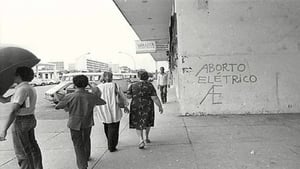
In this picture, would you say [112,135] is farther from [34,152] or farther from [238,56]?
[238,56]

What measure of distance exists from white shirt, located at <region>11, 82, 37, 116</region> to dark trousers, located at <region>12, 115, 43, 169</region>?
0.08m

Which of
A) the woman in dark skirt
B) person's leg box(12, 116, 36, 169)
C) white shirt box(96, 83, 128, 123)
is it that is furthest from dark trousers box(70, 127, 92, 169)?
the woman in dark skirt

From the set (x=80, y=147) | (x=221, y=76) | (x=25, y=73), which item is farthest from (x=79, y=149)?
(x=221, y=76)

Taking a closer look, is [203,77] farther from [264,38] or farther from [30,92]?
[30,92]

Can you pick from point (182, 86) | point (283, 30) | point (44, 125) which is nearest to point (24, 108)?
point (44, 125)

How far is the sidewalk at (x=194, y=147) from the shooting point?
4477 millimetres

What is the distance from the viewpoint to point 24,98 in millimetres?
3553

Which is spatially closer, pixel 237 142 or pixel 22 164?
pixel 22 164

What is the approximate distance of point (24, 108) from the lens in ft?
11.8

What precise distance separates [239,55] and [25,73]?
7.12 meters

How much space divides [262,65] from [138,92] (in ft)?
17.2

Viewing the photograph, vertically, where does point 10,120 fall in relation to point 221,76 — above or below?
below

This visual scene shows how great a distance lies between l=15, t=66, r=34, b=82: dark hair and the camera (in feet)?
11.3

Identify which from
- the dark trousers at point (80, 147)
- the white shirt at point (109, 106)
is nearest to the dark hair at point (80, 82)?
the dark trousers at point (80, 147)
